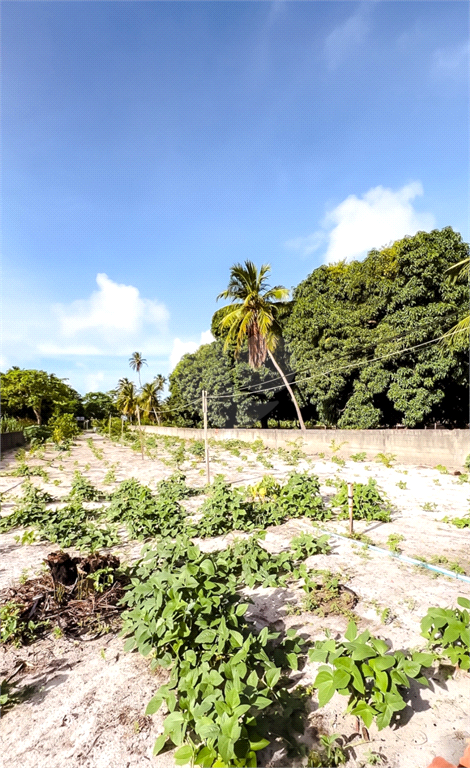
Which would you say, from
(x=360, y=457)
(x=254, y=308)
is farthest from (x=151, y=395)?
(x=360, y=457)

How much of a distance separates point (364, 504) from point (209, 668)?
174 inches

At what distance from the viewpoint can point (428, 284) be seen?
1342 cm

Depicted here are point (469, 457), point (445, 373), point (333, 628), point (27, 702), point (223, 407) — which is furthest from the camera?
point (223, 407)

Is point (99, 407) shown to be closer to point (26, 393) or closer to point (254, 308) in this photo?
point (26, 393)

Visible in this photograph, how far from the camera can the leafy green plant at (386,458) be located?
1151 cm

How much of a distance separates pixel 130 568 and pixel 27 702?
175 cm

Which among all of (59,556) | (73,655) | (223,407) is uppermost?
(223,407)

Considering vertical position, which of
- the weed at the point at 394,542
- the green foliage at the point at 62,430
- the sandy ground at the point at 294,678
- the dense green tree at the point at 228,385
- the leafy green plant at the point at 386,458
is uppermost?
the dense green tree at the point at 228,385

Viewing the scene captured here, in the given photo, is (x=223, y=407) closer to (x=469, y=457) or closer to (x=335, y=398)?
(x=335, y=398)

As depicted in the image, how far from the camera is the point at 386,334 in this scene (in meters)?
13.9

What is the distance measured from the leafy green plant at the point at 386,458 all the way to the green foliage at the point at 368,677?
1005cm

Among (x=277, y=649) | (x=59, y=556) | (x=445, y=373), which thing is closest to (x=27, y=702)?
(x=59, y=556)

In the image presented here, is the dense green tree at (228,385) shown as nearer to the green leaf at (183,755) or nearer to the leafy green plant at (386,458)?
the leafy green plant at (386,458)

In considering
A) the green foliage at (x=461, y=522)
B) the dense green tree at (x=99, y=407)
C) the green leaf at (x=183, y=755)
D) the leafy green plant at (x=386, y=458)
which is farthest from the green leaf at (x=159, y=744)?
the dense green tree at (x=99, y=407)
